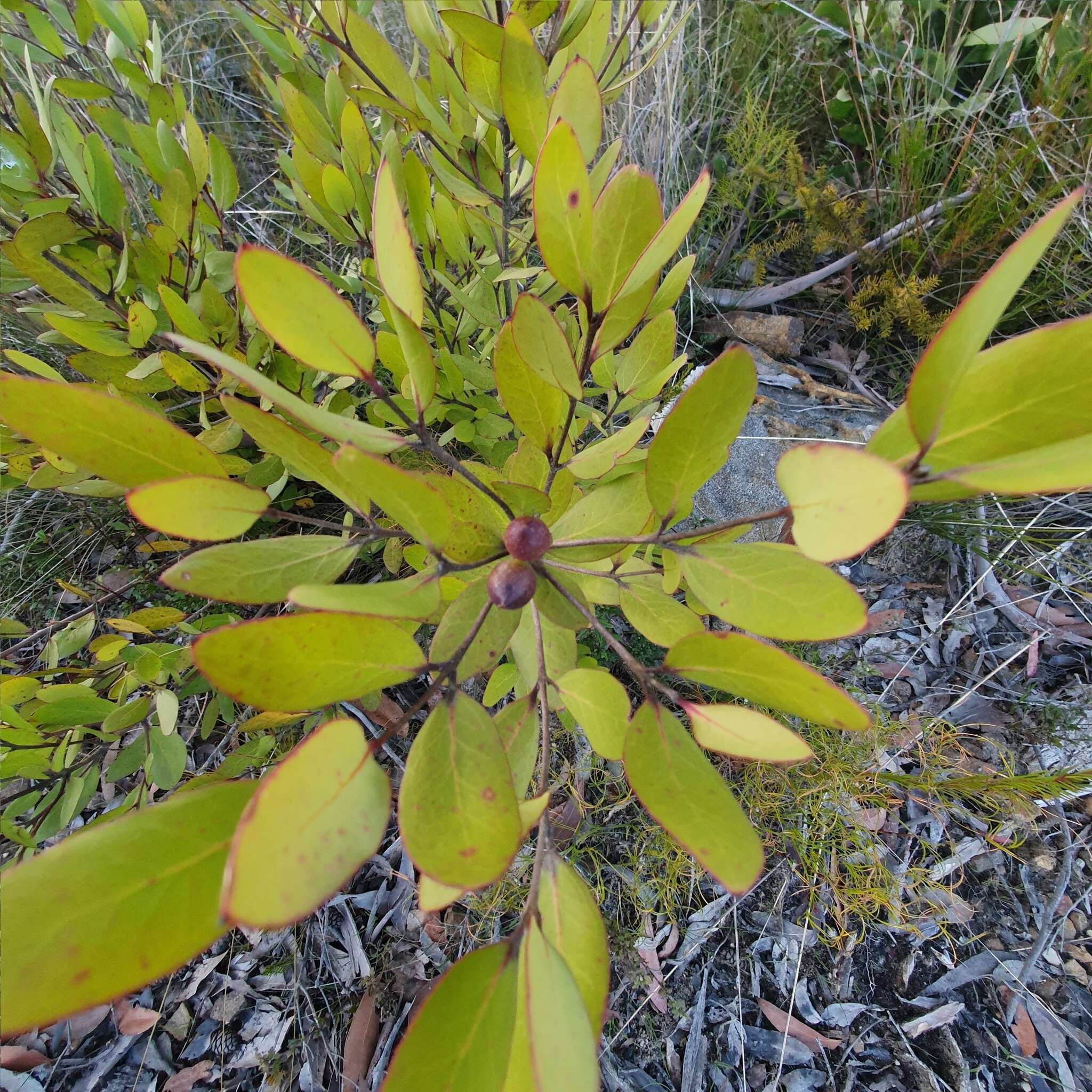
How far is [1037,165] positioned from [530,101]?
1.82 meters

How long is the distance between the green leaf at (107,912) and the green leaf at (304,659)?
0.27 ft

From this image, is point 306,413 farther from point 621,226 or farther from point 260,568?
point 621,226

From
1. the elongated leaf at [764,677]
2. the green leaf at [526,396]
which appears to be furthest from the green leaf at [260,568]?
the elongated leaf at [764,677]

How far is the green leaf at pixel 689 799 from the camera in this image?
453mm

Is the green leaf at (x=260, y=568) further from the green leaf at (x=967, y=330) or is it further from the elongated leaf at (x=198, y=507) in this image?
the green leaf at (x=967, y=330)

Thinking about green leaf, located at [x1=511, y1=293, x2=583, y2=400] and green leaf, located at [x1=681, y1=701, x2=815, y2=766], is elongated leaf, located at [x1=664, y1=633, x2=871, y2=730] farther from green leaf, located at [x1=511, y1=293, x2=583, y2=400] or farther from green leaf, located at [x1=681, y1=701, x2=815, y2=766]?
green leaf, located at [x1=511, y1=293, x2=583, y2=400]

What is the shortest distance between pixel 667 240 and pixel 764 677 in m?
0.35

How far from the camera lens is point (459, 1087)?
0.42 meters

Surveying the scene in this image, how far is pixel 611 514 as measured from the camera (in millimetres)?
710

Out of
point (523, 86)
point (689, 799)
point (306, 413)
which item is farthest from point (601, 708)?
point (523, 86)

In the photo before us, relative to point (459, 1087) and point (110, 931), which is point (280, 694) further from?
point (459, 1087)

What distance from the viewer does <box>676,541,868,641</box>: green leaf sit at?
0.43 meters

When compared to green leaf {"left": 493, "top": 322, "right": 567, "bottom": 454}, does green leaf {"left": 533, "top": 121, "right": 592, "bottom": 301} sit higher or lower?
higher

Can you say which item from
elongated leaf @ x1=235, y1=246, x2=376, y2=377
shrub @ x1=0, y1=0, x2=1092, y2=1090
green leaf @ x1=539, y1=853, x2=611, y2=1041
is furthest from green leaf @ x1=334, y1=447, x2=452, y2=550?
green leaf @ x1=539, y1=853, x2=611, y2=1041
